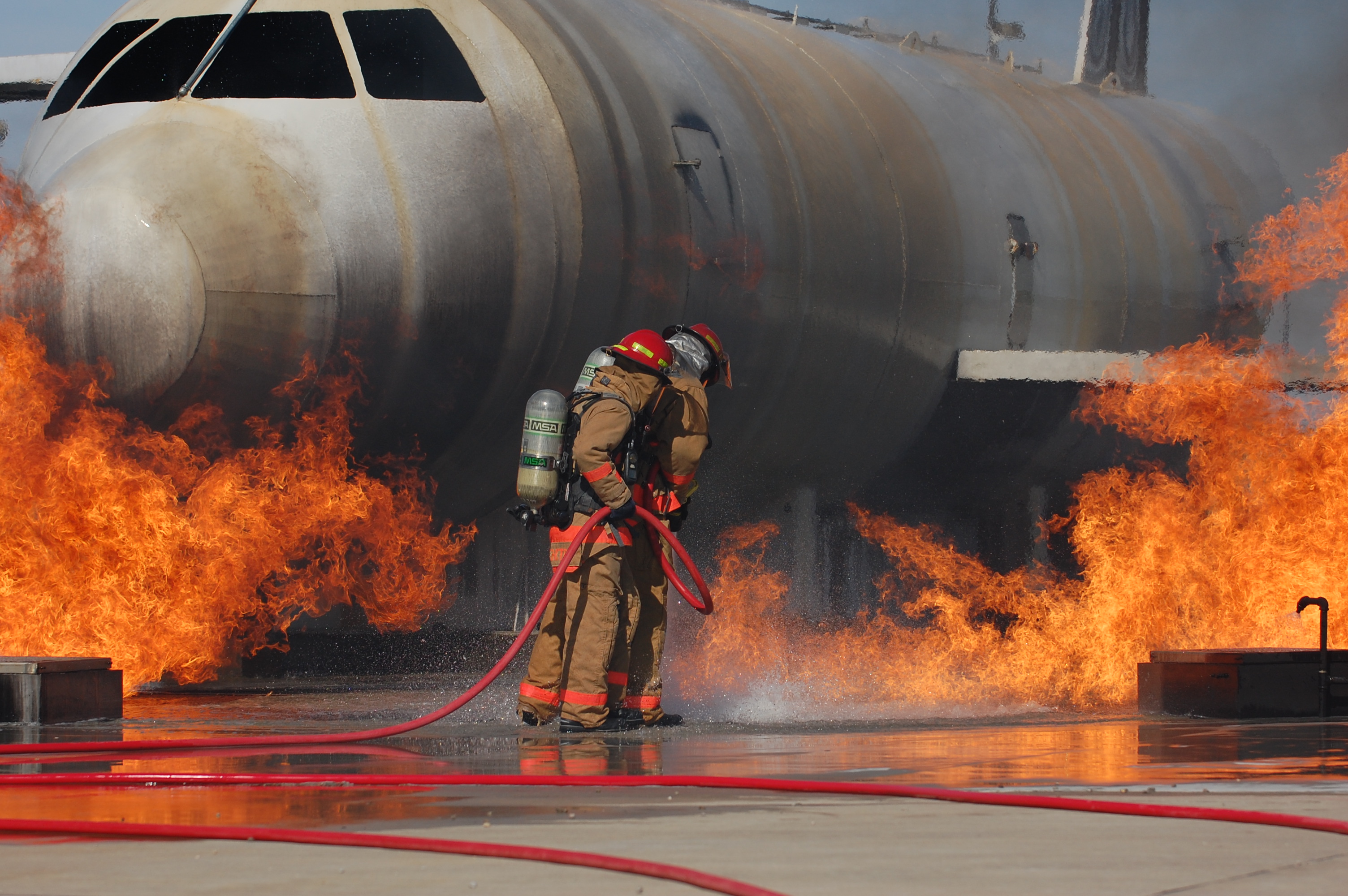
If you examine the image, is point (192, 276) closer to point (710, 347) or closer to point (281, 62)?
point (281, 62)

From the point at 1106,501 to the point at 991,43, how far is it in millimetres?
4421

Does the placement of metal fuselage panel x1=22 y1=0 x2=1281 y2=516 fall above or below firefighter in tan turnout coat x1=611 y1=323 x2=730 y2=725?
above

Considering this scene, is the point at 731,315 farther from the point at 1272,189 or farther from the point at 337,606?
the point at 1272,189

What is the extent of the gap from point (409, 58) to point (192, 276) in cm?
178

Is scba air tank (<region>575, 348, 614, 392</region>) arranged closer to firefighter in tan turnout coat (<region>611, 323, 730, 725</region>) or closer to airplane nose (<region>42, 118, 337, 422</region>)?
firefighter in tan turnout coat (<region>611, 323, 730, 725</region>)

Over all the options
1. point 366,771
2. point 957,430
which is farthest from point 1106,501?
point 366,771

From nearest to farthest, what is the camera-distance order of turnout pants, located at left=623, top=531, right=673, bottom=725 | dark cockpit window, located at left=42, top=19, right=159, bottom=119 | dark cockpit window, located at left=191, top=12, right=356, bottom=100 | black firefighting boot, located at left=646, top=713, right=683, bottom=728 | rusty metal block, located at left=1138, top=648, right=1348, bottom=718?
black firefighting boot, located at left=646, top=713, right=683, bottom=728
turnout pants, located at left=623, top=531, right=673, bottom=725
rusty metal block, located at left=1138, top=648, right=1348, bottom=718
dark cockpit window, located at left=191, top=12, right=356, bottom=100
dark cockpit window, located at left=42, top=19, right=159, bottom=119

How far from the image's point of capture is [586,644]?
25.1 feet

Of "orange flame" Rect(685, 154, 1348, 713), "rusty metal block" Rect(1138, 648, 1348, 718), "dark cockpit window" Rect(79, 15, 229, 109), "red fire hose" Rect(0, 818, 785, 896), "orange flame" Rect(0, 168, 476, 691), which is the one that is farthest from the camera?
"orange flame" Rect(685, 154, 1348, 713)

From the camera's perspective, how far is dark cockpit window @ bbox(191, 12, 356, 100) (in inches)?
355

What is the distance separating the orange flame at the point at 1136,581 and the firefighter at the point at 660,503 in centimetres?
201

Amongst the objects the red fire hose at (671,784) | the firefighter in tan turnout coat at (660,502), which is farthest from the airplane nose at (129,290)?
the red fire hose at (671,784)

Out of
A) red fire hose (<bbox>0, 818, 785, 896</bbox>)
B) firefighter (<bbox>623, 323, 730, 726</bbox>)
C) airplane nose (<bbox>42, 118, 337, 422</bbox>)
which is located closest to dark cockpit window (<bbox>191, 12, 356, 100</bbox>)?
airplane nose (<bbox>42, 118, 337, 422</bbox>)

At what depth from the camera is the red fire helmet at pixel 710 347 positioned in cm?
865
